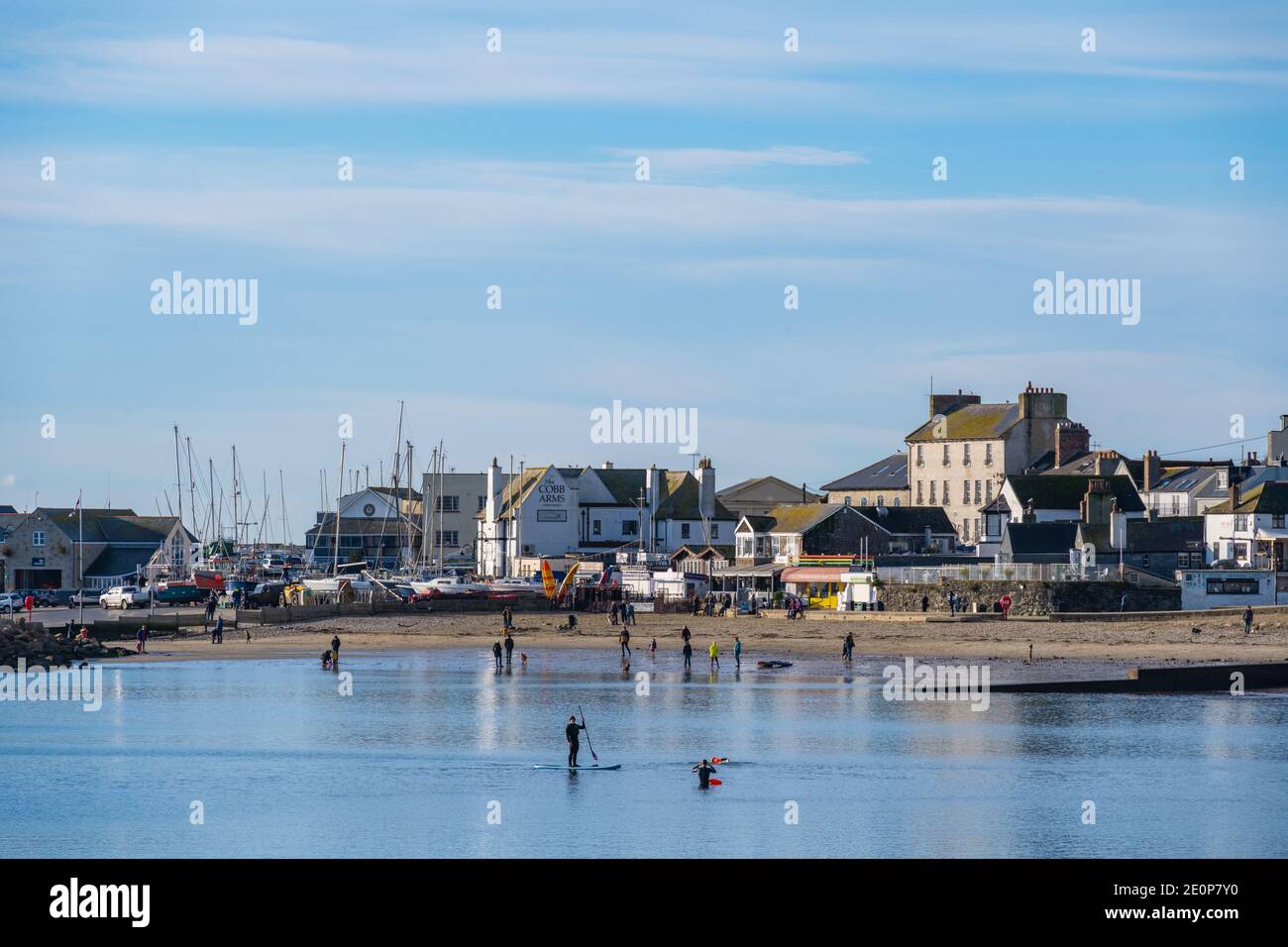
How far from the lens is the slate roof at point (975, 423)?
133 m

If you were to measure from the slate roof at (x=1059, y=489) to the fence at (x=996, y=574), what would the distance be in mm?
15956

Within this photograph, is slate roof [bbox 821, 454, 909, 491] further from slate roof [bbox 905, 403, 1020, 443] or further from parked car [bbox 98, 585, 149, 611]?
parked car [bbox 98, 585, 149, 611]

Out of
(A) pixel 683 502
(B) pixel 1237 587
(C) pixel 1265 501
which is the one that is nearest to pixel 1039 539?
(C) pixel 1265 501

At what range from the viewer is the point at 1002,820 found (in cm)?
4138

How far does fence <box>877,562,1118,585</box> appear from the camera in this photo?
9362 cm

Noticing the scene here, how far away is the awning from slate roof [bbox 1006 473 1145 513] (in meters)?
15.7

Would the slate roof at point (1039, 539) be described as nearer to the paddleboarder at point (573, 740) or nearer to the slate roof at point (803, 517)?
the slate roof at point (803, 517)

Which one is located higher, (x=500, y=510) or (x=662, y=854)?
(x=500, y=510)

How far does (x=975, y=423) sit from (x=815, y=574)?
34.1m

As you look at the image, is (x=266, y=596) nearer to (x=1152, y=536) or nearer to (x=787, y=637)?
(x=787, y=637)
